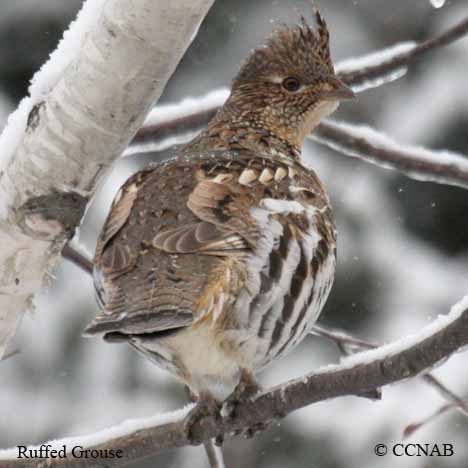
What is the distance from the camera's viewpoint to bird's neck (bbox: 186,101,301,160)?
Result: 15.1ft

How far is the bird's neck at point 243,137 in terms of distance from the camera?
459cm

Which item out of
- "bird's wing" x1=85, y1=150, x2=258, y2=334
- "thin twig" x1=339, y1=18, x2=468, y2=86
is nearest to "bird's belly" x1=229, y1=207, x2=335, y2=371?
"bird's wing" x1=85, y1=150, x2=258, y2=334

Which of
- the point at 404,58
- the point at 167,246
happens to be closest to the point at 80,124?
the point at 167,246

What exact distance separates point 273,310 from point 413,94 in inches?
198

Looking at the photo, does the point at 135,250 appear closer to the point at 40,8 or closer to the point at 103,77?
the point at 103,77

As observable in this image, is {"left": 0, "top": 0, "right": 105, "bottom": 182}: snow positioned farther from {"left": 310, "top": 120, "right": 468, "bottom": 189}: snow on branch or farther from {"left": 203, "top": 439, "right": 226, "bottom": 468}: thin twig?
{"left": 310, "top": 120, "right": 468, "bottom": 189}: snow on branch

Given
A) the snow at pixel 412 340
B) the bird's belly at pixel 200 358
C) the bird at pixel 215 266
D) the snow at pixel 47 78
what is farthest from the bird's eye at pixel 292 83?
the snow at pixel 412 340

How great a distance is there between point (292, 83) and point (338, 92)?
0.25m

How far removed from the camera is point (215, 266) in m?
3.56

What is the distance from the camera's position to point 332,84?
4734 mm

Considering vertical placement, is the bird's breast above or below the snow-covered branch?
below

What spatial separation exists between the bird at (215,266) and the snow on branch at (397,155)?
1.78 ft

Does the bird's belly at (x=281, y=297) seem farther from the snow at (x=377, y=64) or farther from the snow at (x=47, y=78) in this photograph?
the snow at (x=377, y=64)

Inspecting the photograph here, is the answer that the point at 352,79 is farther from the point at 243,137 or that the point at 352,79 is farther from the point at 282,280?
the point at 282,280
